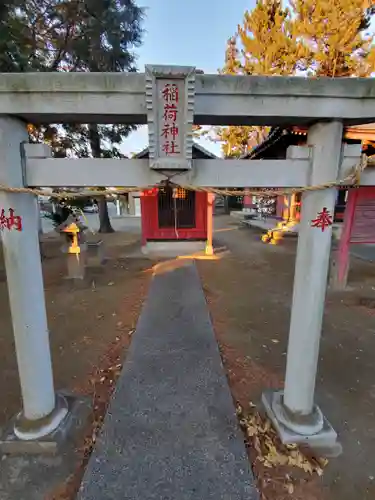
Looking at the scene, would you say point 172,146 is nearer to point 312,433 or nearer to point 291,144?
point 312,433

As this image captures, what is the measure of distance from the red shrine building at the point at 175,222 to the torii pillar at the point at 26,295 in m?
8.66

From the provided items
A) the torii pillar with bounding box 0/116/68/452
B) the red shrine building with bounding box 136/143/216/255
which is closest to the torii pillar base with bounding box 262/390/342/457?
the torii pillar with bounding box 0/116/68/452

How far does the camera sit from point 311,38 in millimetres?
15031

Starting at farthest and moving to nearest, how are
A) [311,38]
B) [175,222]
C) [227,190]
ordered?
[311,38] < [175,222] < [227,190]

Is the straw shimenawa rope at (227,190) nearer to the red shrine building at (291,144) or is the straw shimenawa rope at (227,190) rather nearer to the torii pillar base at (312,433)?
the red shrine building at (291,144)

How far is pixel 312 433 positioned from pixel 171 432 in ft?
4.28

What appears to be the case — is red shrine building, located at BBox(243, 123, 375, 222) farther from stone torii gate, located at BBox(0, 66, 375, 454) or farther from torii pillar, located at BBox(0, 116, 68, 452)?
torii pillar, located at BBox(0, 116, 68, 452)

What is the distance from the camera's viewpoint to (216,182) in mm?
2184

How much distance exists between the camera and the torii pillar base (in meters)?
2.57

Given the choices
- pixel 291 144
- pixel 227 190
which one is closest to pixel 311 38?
pixel 291 144

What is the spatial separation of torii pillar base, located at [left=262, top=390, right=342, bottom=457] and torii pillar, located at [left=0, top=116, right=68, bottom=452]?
2152 millimetres

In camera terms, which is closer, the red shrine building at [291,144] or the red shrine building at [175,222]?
the red shrine building at [291,144]

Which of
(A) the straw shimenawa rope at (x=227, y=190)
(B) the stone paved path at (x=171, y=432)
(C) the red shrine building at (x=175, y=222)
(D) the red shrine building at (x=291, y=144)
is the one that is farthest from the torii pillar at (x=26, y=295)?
(C) the red shrine building at (x=175, y=222)

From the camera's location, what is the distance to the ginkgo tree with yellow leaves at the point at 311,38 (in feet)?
45.1
